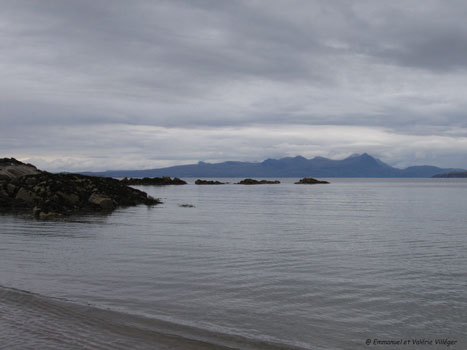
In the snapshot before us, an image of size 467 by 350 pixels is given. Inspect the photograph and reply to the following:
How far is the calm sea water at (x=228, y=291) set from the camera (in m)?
9.04

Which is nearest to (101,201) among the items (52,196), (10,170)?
(52,196)

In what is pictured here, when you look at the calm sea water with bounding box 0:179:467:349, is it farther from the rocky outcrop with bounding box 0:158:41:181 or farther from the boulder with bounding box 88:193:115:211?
the rocky outcrop with bounding box 0:158:41:181

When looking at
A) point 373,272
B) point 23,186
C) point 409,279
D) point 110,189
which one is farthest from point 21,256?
point 110,189

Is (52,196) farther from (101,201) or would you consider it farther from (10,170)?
(10,170)

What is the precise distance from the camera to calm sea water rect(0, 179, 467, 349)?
9.04 metres

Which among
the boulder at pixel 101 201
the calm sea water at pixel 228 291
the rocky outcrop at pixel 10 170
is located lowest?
the calm sea water at pixel 228 291

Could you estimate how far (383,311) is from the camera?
1080 cm

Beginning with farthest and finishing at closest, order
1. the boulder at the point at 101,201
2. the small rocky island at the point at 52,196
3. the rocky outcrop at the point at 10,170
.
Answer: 1. the rocky outcrop at the point at 10,170
2. the boulder at the point at 101,201
3. the small rocky island at the point at 52,196

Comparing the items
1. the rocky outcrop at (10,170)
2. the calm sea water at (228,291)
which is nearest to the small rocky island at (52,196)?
the rocky outcrop at (10,170)

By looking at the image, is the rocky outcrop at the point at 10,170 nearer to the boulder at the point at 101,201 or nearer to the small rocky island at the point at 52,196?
the small rocky island at the point at 52,196

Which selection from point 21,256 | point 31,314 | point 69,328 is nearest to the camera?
point 69,328

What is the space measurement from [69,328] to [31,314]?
5.25 ft

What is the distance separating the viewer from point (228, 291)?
12.5 metres

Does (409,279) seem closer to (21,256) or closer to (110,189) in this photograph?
(21,256)
